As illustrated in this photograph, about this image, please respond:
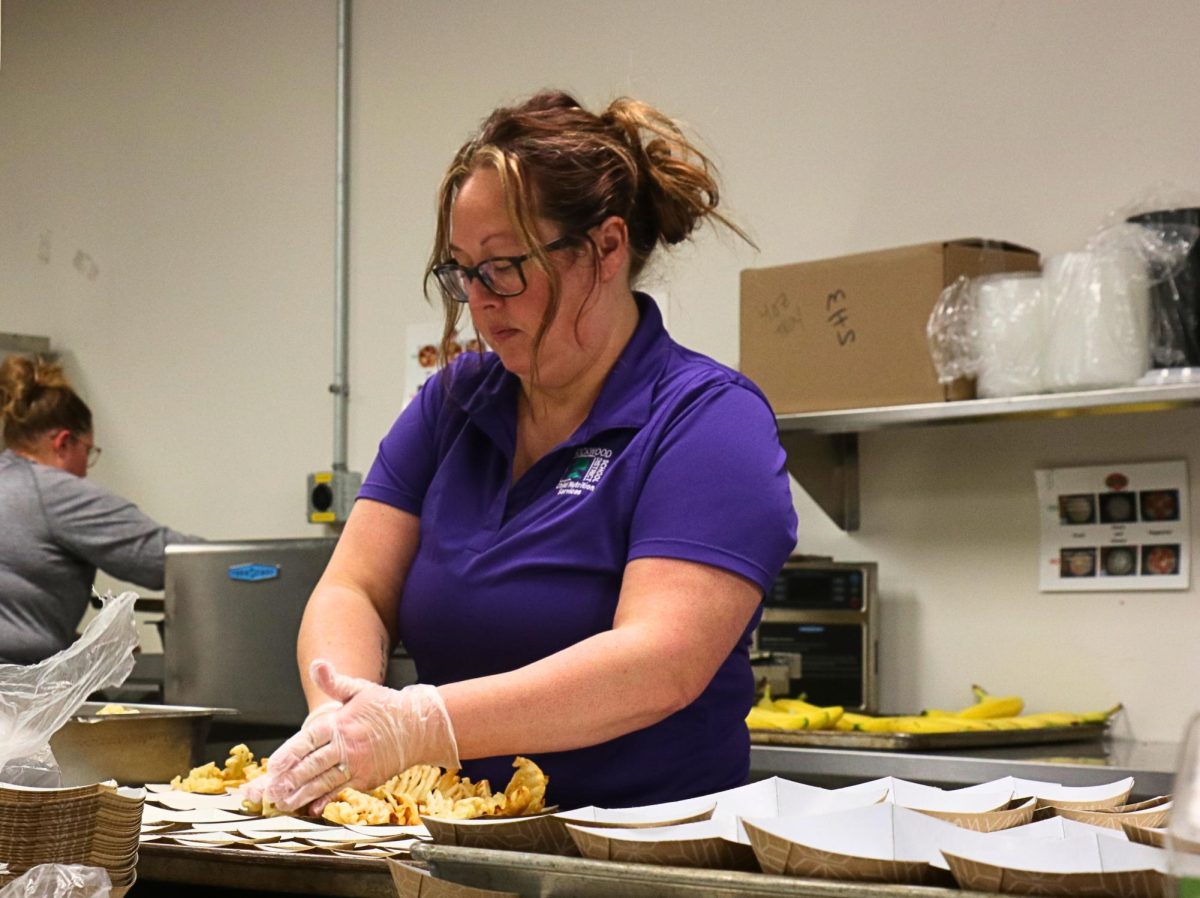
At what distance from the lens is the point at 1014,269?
271cm

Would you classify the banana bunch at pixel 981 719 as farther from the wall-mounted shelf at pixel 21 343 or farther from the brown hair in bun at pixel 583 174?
the wall-mounted shelf at pixel 21 343

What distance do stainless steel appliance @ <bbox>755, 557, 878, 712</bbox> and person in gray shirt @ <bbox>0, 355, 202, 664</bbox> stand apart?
1.25 metres

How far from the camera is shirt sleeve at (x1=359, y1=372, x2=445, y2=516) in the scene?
1.60 metres

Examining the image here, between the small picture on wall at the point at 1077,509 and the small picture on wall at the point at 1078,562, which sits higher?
the small picture on wall at the point at 1077,509

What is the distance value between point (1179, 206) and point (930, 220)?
553mm

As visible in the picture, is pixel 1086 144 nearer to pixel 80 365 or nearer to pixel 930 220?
pixel 930 220

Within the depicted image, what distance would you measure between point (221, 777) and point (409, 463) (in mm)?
387

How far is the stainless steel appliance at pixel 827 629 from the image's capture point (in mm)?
2883

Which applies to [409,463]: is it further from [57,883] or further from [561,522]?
[57,883]

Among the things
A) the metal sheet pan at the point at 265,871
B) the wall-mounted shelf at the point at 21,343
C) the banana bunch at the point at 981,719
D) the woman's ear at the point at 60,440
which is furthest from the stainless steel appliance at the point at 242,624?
the wall-mounted shelf at the point at 21,343

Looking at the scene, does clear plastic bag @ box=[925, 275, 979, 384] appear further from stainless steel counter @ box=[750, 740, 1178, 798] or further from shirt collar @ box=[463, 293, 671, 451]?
shirt collar @ box=[463, 293, 671, 451]

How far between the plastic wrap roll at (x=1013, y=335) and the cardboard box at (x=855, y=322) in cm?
7

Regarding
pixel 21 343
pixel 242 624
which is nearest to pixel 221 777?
pixel 242 624

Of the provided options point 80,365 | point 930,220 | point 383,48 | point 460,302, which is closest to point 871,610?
point 930,220
